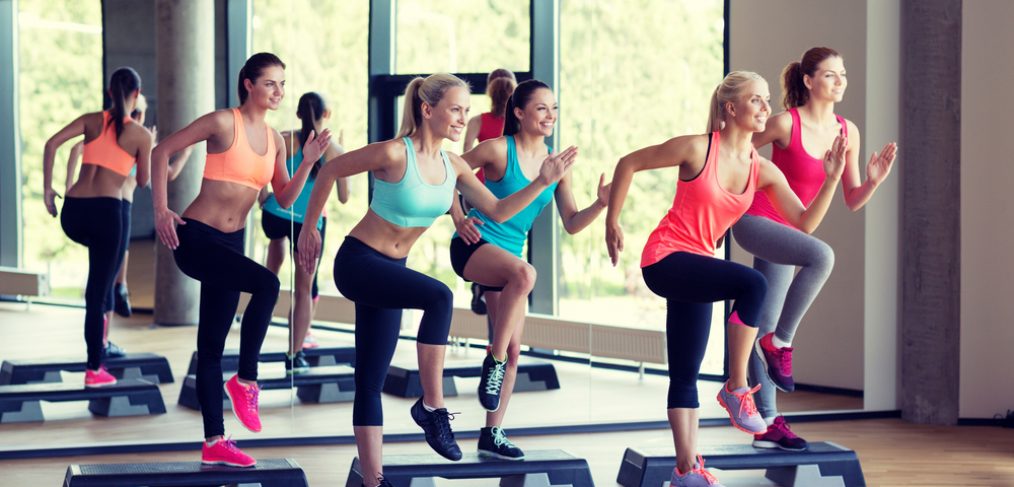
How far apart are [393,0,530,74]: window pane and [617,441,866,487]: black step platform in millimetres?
1899

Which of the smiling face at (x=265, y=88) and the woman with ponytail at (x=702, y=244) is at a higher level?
the smiling face at (x=265, y=88)

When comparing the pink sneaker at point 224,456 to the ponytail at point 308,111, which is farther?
the ponytail at point 308,111

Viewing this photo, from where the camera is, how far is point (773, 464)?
4738 mm

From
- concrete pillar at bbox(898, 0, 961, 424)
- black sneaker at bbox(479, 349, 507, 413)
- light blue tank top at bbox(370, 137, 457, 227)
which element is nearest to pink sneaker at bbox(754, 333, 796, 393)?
black sneaker at bbox(479, 349, 507, 413)

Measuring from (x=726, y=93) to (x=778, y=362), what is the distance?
3.58 ft

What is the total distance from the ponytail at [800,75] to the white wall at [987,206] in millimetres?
1526

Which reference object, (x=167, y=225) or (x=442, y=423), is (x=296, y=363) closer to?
(x=167, y=225)

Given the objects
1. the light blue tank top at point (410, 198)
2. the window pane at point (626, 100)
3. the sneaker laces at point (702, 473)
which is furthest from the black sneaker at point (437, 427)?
the window pane at point (626, 100)

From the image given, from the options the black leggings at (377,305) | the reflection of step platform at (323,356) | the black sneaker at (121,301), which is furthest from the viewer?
the black sneaker at (121,301)

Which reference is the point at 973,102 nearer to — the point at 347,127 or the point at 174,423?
the point at 347,127

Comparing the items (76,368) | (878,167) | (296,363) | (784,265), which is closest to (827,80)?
(878,167)

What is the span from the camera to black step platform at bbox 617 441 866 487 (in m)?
4.68

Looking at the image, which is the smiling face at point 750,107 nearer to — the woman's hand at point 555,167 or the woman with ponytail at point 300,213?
the woman's hand at point 555,167

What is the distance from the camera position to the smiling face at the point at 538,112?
465 cm
